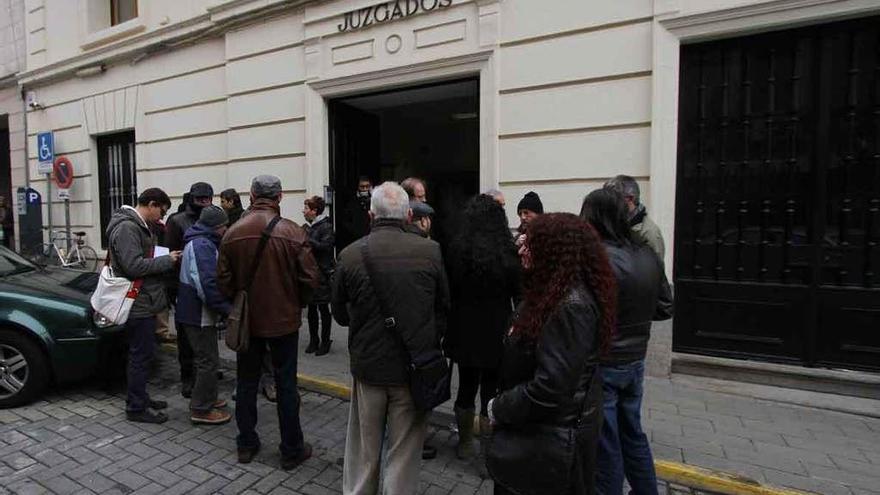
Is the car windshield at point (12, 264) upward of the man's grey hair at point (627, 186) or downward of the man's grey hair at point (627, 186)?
downward

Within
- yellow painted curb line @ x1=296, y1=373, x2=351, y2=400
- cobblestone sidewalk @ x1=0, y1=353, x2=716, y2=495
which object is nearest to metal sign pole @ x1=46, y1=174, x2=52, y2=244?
cobblestone sidewalk @ x1=0, y1=353, x2=716, y2=495

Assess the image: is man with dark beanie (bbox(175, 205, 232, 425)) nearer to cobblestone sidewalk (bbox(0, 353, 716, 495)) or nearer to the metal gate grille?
cobblestone sidewalk (bbox(0, 353, 716, 495))

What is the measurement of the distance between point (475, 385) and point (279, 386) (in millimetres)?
1301

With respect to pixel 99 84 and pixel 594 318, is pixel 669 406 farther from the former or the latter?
pixel 99 84

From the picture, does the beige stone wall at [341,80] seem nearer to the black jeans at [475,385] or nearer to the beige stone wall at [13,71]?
the beige stone wall at [13,71]

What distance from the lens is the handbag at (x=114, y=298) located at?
12.3 feet

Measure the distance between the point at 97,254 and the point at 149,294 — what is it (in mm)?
7397

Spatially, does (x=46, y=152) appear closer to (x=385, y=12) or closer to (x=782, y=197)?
(x=385, y=12)

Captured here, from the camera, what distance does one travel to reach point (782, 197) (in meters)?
4.61

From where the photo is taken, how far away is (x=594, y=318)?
1900 mm

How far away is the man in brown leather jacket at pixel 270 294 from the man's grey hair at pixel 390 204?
2.82 ft

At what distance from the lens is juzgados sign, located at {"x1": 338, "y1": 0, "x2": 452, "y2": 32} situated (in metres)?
5.96

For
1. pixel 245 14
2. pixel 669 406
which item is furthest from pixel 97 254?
pixel 669 406

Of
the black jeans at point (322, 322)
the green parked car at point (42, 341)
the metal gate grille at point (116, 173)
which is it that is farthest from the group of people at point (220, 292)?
the metal gate grille at point (116, 173)
